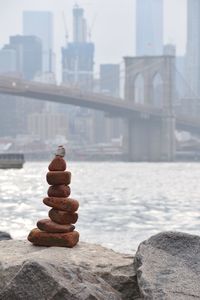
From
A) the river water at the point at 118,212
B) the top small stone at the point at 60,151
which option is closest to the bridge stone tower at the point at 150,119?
the river water at the point at 118,212

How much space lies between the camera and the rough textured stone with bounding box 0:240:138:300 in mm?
6449

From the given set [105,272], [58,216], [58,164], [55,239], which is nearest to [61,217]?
[58,216]

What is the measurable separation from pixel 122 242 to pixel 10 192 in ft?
116

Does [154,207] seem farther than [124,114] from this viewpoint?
No

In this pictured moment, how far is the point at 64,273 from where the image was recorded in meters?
6.68

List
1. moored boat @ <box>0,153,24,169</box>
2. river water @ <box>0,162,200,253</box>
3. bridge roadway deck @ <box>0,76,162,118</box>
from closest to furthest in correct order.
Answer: river water @ <box>0,162,200,253</box> < bridge roadway deck @ <box>0,76,162,118</box> < moored boat @ <box>0,153,24,169</box>

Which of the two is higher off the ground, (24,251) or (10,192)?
(24,251)

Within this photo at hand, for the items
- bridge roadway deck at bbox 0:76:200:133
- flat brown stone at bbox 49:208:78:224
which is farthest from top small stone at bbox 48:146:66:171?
bridge roadway deck at bbox 0:76:200:133

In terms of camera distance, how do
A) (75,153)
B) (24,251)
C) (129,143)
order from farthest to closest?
(75,153), (129,143), (24,251)

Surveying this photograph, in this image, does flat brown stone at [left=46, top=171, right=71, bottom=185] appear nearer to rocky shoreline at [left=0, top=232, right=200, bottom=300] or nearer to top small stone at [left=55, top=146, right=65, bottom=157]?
top small stone at [left=55, top=146, right=65, bottom=157]

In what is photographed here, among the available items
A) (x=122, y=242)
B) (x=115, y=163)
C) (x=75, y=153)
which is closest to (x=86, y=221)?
(x=122, y=242)

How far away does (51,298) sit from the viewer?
6.40m

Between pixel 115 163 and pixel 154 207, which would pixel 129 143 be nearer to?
pixel 115 163

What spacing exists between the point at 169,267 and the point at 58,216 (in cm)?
170
